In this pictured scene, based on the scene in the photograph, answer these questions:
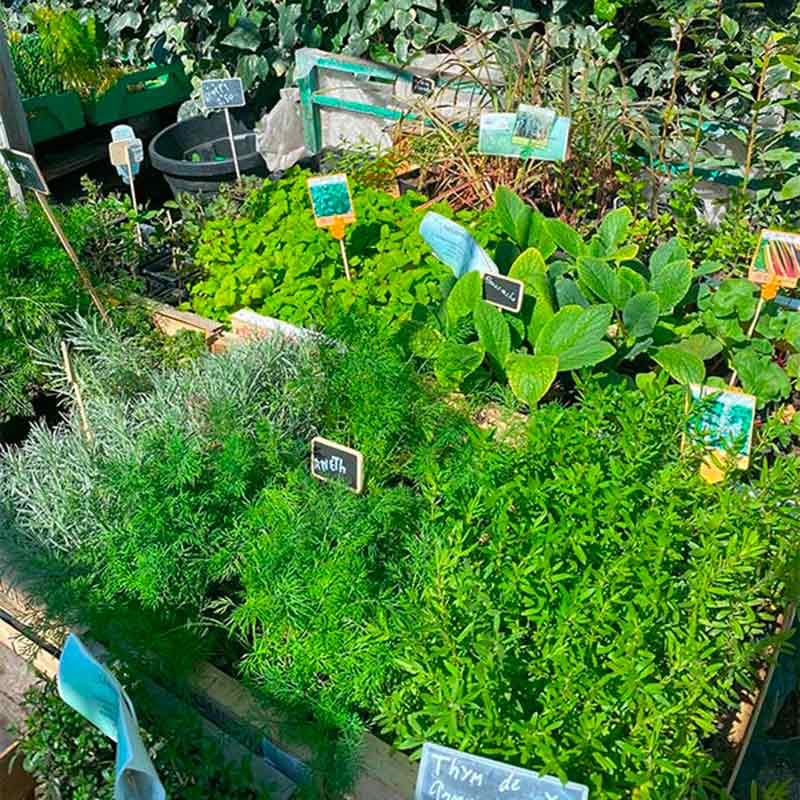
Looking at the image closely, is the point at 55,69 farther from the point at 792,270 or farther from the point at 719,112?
the point at 792,270

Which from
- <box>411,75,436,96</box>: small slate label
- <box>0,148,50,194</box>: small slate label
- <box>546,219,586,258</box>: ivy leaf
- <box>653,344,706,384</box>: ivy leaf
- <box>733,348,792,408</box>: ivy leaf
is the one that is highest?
<box>0,148,50,194</box>: small slate label

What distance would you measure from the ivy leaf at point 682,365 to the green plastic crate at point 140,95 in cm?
398

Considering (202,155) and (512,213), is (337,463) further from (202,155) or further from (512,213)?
(202,155)

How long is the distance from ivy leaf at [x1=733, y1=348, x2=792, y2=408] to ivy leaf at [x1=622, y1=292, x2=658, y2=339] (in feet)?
0.81

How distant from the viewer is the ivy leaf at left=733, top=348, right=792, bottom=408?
7.17 feet

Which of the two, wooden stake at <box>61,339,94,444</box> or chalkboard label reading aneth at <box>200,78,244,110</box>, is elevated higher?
chalkboard label reading aneth at <box>200,78,244,110</box>

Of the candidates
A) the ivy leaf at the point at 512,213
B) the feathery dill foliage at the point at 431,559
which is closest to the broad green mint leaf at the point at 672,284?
the ivy leaf at the point at 512,213

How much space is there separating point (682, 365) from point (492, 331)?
0.49m

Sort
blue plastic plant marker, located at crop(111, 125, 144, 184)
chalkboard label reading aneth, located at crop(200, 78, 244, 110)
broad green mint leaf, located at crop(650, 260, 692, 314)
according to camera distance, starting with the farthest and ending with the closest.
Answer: chalkboard label reading aneth, located at crop(200, 78, 244, 110) < blue plastic plant marker, located at crop(111, 125, 144, 184) < broad green mint leaf, located at crop(650, 260, 692, 314)

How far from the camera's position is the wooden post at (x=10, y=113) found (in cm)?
269

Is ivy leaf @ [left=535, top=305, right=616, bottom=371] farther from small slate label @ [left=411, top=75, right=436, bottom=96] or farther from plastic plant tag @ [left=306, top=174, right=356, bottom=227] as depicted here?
small slate label @ [left=411, top=75, right=436, bottom=96]

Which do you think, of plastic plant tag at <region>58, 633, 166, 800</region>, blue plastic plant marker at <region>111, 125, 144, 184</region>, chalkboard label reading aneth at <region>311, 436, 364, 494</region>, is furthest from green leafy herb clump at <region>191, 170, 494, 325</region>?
plastic plant tag at <region>58, 633, 166, 800</region>

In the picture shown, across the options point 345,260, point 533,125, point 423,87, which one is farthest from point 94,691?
point 423,87

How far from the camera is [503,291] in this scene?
2164 mm
